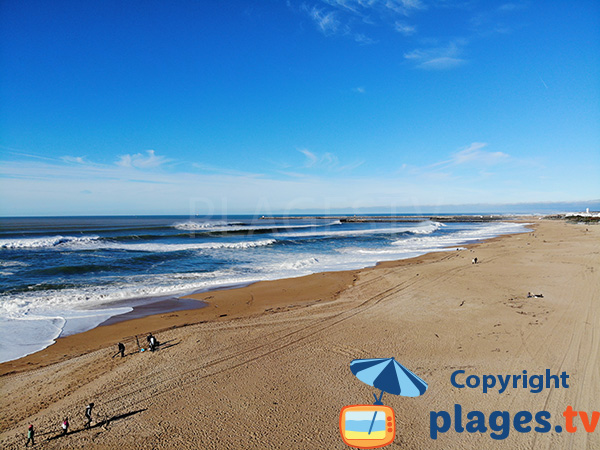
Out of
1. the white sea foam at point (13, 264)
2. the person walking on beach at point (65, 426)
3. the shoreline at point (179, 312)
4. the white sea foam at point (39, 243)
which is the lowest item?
the shoreline at point (179, 312)

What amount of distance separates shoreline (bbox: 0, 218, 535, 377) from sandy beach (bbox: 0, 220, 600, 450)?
83mm

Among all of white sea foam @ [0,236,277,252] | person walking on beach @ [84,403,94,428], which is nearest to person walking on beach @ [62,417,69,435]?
person walking on beach @ [84,403,94,428]

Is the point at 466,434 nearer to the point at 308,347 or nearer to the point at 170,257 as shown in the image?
the point at 308,347

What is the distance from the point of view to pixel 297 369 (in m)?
7.21

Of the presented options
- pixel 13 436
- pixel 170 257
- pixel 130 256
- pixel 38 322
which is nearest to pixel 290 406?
pixel 13 436

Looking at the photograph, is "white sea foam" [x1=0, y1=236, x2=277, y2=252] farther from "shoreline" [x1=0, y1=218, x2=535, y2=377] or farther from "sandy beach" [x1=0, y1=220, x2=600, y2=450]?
"sandy beach" [x1=0, y1=220, x2=600, y2=450]

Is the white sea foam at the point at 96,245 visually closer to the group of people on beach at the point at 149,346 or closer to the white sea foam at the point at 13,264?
the white sea foam at the point at 13,264

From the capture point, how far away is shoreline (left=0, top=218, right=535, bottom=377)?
8.45 m

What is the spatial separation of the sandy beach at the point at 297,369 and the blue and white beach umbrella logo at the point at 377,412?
310 mm

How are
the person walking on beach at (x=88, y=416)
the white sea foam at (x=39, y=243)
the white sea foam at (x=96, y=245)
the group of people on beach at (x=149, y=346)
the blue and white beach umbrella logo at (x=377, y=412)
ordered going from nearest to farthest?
1. the blue and white beach umbrella logo at (x=377, y=412)
2. the person walking on beach at (x=88, y=416)
3. the group of people on beach at (x=149, y=346)
4. the white sea foam at (x=39, y=243)
5. the white sea foam at (x=96, y=245)

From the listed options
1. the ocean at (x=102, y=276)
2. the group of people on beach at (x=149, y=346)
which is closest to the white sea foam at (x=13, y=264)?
the ocean at (x=102, y=276)

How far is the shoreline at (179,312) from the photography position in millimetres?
8445

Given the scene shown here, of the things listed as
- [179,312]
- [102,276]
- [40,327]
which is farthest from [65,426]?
[102,276]

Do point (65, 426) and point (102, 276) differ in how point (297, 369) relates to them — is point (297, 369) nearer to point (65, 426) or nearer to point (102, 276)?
point (65, 426)
